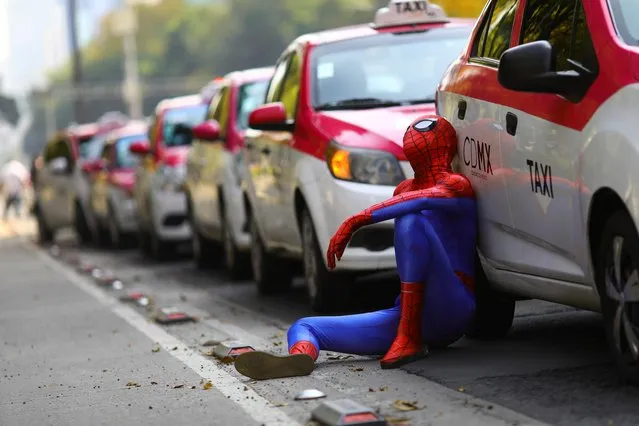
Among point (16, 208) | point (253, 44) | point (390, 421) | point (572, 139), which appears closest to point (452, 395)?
point (390, 421)

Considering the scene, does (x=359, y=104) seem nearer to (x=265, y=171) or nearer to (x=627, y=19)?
(x=265, y=171)

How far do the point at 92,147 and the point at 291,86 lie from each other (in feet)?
56.3

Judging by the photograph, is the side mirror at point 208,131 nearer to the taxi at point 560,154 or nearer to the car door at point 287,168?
the car door at point 287,168

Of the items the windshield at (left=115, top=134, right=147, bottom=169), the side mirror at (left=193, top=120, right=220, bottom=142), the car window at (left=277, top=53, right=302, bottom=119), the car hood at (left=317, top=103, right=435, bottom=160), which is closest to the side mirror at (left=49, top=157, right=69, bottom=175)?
the windshield at (left=115, top=134, right=147, bottom=169)

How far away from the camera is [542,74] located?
21.8 ft

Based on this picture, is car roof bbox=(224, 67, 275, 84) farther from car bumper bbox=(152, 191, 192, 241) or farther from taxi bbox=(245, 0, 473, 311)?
car bumper bbox=(152, 191, 192, 241)

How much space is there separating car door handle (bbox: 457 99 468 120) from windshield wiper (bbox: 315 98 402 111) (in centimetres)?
288

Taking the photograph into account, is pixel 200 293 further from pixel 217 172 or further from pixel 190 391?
pixel 190 391

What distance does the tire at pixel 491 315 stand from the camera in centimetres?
860

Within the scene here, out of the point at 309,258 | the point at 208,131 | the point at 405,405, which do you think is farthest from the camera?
the point at 208,131

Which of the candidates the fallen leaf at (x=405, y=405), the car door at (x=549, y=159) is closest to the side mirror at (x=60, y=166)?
the car door at (x=549, y=159)

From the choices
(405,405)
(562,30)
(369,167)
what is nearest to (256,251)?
(369,167)

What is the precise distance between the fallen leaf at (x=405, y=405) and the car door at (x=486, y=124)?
1225mm

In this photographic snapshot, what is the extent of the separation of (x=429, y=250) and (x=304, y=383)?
33.8 inches
